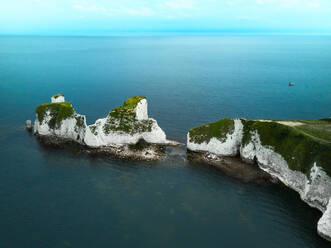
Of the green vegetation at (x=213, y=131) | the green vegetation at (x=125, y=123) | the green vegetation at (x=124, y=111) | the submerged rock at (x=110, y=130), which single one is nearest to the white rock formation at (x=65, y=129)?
Answer: the submerged rock at (x=110, y=130)

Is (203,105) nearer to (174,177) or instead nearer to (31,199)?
(174,177)

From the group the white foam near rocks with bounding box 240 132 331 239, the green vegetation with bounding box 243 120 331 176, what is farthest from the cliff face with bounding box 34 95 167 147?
the green vegetation with bounding box 243 120 331 176

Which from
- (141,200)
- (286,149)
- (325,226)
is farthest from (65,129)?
(325,226)

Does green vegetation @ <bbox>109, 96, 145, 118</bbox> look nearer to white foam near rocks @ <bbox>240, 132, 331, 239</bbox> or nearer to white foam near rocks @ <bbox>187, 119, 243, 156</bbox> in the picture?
white foam near rocks @ <bbox>187, 119, 243, 156</bbox>

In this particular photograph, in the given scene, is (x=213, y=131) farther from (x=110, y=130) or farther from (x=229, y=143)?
(x=110, y=130)

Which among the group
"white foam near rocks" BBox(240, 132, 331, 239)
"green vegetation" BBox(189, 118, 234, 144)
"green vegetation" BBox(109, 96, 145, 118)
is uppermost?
"green vegetation" BBox(109, 96, 145, 118)

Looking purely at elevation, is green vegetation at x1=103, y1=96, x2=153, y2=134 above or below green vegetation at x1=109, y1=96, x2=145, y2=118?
below

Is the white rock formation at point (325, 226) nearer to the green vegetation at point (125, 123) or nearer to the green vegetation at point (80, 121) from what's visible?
the green vegetation at point (125, 123)
